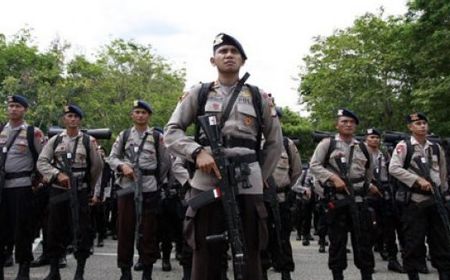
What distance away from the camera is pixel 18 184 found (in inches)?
265

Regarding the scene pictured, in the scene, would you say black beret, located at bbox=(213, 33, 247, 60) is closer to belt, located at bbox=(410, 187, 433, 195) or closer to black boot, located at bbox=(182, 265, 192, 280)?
belt, located at bbox=(410, 187, 433, 195)

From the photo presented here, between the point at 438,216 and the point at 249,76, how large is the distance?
3.61 meters

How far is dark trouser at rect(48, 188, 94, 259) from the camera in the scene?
701cm

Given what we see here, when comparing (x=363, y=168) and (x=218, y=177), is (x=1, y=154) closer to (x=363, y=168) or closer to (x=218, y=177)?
(x=218, y=177)

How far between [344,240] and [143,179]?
2.51 m

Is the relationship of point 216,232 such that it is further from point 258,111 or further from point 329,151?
point 329,151

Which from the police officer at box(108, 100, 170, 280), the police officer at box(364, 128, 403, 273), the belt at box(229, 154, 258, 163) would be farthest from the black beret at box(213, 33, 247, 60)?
the police officer at box(364, 128, 403, 273)

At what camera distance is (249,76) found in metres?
4.18

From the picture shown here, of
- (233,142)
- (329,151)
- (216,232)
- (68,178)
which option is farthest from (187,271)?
(233,142)

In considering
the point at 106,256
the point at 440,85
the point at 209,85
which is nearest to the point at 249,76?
the point at 209,85

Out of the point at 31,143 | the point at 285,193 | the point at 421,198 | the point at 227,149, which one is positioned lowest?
the point at 421,198

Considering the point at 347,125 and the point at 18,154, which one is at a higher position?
the point at 347,125

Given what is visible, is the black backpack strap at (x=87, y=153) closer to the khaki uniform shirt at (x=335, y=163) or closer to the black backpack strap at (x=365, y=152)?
the khaki uniform shirt at (x=335, y=163)

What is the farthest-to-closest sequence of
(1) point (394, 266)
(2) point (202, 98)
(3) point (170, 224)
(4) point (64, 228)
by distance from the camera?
1. (3) point (170, 224)
2. (1) point (394, 266)
3. (4) point (64, 228)
4. (2) point (202, 98)
